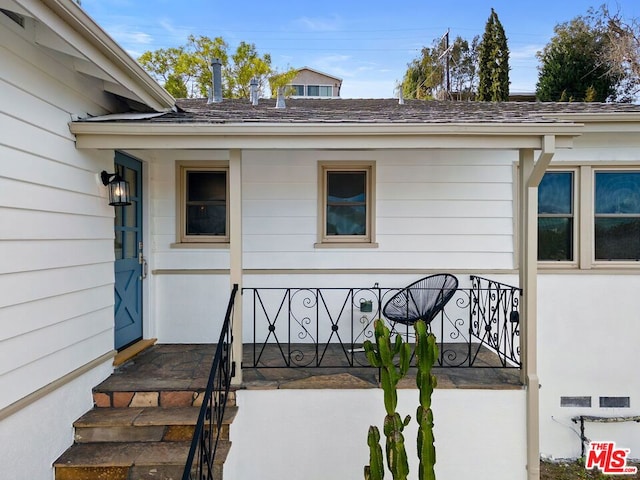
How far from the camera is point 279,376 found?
3502 millimetres

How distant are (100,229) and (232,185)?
1252 mm

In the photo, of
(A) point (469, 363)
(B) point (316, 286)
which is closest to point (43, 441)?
(B) point (316, 286)

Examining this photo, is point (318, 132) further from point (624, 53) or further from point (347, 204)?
point (624, 53)

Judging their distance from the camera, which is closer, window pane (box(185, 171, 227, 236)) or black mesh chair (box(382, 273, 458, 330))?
black mesh chair (box(382, 273, 458, 330))

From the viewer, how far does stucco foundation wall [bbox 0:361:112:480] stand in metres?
2.41

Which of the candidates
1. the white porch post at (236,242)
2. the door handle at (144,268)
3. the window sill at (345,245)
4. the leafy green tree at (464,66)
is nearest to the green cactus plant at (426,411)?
the white porch post at (236,242)

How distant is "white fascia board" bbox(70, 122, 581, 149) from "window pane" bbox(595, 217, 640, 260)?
2147mm

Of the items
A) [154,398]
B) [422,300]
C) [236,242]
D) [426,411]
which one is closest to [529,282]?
[422,300]

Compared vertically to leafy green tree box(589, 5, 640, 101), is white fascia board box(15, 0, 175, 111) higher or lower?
lower

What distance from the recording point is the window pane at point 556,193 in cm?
484

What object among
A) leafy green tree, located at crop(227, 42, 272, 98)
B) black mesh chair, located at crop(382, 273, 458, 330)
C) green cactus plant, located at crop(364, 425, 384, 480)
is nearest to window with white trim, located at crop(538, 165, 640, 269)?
black mesh chair, located at crop(382, 273, 458, 330)

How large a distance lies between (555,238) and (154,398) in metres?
4.77

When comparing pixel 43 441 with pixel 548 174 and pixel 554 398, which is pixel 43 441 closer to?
pixel 554 398

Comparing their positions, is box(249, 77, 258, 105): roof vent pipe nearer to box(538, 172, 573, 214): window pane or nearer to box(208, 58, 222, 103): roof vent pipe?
box(208, 58, 222, 103): roof vent pipe
